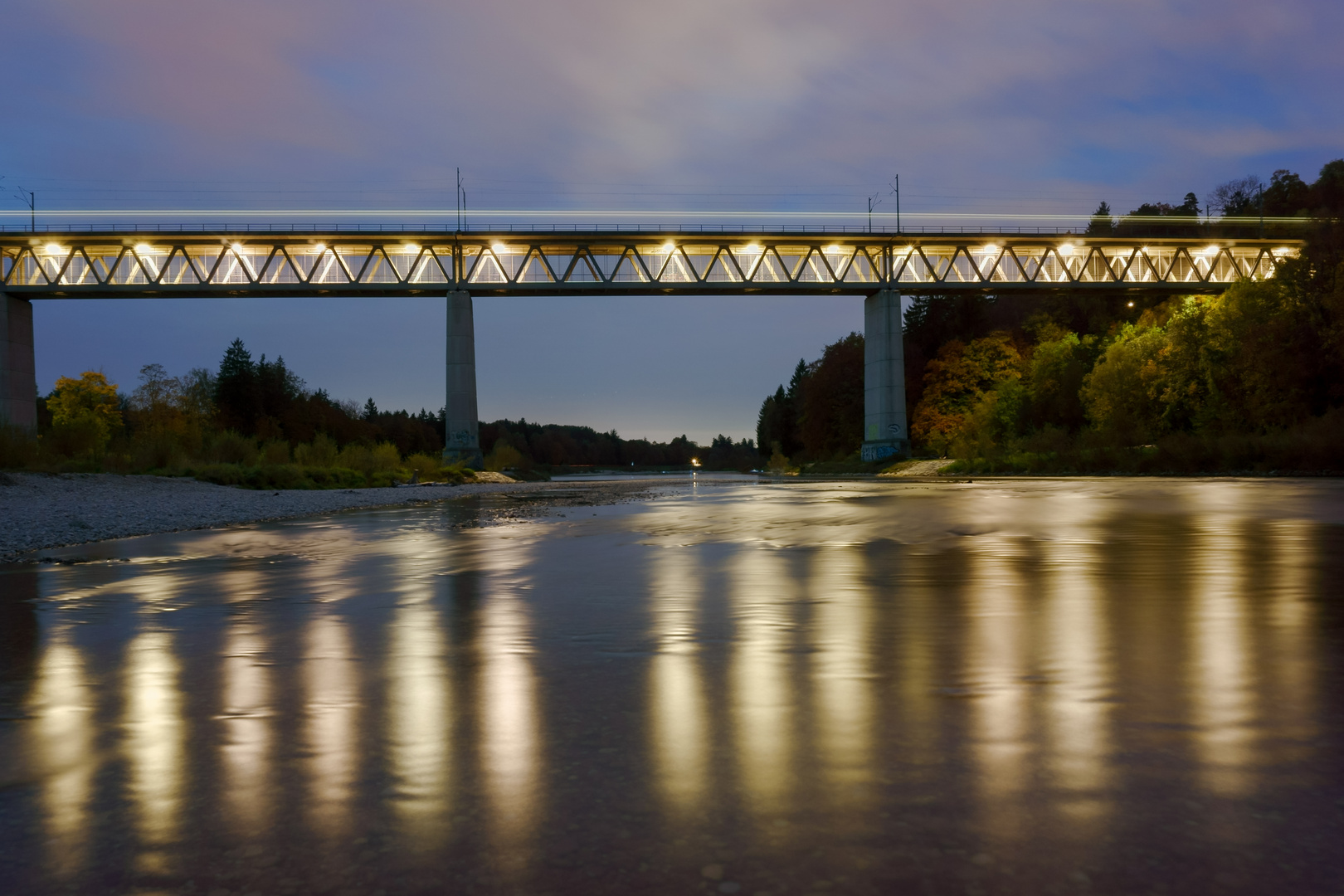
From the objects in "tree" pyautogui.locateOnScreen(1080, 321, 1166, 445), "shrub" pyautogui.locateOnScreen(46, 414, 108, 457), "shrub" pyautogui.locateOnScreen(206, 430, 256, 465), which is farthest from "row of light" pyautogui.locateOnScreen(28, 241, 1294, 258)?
"shrub" pyautogui.locateOnScreen(46, 414, 108, 457)

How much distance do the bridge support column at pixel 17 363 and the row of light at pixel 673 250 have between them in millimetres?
4215

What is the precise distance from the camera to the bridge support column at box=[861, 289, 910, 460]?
59750 millimetres

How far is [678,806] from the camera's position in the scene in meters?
2.83

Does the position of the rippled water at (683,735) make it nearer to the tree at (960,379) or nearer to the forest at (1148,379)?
the forest at (1148,379)

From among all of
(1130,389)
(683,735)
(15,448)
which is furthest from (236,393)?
(683,735)

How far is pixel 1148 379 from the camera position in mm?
52219

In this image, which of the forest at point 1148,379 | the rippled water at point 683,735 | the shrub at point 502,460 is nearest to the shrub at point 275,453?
the shrub at point 502,460

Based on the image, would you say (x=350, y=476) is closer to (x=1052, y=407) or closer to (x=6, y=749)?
(x=6, y=749)

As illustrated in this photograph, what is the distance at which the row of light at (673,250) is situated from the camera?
5716 cm

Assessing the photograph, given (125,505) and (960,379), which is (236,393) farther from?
(125,505)

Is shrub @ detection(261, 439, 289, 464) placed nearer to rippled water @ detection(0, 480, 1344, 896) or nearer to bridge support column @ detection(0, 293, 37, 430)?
bridge support column @ detection(0, 293, 37, 430)

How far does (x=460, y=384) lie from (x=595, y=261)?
37.2ft

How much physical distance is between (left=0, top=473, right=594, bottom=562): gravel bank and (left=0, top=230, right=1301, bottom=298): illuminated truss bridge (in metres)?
28.5

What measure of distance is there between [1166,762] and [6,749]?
412 centimetres
